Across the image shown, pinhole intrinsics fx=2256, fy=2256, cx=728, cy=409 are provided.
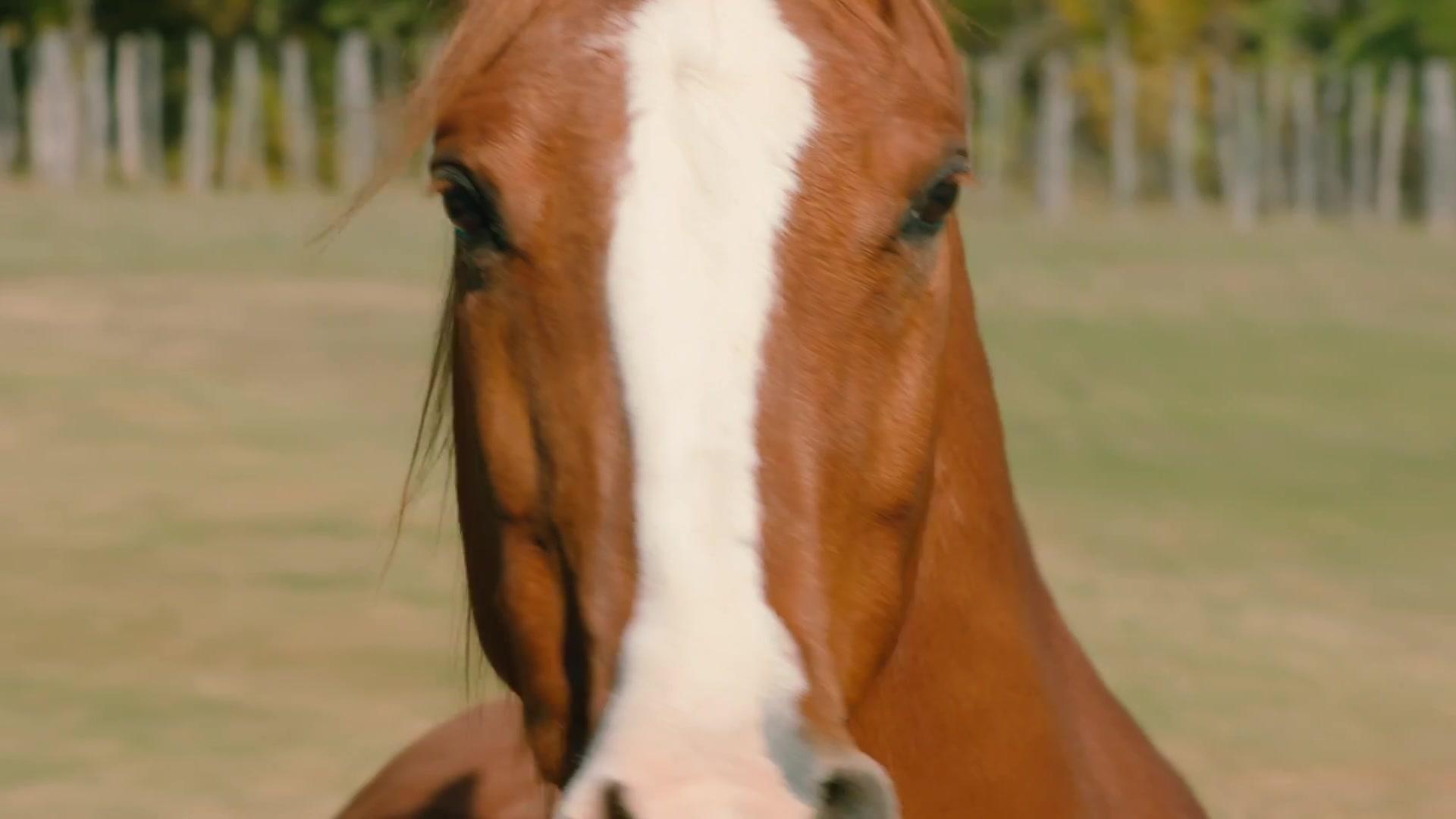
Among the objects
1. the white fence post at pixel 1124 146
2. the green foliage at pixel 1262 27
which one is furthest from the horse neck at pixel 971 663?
the green foliage at pixel 1262 27

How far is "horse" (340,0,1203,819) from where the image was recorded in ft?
6.10

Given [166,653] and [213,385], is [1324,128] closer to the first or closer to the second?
[213,385]

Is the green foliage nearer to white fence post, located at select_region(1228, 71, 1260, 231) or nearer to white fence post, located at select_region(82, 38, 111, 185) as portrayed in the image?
white fence post, located at select_region(1228, 71, 1260, 231)

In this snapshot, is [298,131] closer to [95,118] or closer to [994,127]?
[95,118]

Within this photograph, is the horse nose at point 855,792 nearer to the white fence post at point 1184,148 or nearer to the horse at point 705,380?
the horse at point 705,380

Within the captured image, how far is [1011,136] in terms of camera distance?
31.7 m

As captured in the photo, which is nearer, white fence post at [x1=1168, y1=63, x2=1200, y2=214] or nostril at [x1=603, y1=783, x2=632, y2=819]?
nostril at [x1=603, y1=783, x2=632, y2=819]

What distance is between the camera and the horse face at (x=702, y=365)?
73.2 inches

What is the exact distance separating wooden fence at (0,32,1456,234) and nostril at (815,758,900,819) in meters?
26.7

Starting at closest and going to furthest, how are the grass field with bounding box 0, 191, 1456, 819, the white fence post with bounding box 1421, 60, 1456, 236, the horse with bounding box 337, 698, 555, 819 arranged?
the horse with bounding box 337, 698, 555, 819 < the grass field with bounding box 0, 191, 1456, 819 < the white fence post with bounding box 1421, 60, 1456, 236

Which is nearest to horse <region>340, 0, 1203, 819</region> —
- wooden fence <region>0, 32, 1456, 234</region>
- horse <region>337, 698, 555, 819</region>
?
horse <region>337, 698, 555, 819</region>

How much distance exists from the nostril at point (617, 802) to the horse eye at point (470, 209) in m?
0.58

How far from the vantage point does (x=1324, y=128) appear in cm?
3027

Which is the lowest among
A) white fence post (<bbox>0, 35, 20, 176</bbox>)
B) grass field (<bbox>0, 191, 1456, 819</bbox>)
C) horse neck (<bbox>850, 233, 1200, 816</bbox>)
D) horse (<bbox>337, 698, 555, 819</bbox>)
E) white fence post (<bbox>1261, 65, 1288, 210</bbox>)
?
white fence post (<bbox>0, 35, 20, 176</bbox>)
